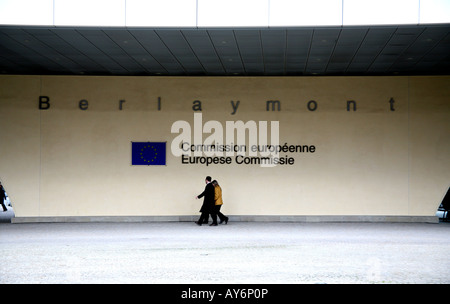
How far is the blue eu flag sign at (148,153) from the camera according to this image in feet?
62.6

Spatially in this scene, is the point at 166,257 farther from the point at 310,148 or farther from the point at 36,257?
the point at 310,148

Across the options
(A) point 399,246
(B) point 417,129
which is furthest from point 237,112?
(A) point 399,246

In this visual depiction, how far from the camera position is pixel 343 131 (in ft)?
62.6

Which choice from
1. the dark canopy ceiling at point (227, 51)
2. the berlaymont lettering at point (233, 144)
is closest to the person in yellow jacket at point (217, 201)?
the berlaymont lettering at point (233, 144)

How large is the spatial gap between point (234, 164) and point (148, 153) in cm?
318

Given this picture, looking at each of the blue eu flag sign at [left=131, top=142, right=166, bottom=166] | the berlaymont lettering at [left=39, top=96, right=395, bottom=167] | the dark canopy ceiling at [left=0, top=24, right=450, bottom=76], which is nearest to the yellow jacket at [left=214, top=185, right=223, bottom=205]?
the berlaymont lettering at [left=39, top=96, right=395, bottom=167]

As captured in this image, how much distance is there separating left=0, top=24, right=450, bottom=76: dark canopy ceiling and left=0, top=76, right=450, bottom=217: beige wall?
0.73 meters

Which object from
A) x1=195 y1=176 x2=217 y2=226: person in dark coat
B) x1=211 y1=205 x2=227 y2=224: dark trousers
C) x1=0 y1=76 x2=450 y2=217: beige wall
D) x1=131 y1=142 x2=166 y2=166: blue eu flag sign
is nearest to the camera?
x1=195 y1=176 x2=217 y2=226: person in dark coat

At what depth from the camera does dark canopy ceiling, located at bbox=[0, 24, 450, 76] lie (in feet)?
44.8

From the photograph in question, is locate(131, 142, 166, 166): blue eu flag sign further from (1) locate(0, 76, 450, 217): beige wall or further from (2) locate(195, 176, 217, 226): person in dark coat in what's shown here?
(2) locate(195, 176, 217, 226): person in dark coat

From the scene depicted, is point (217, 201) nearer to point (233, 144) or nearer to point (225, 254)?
point (233, 144)

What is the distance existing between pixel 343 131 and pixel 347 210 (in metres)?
2.89

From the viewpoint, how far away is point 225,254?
11.2 m

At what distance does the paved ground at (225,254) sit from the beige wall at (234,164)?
1.62 metres
